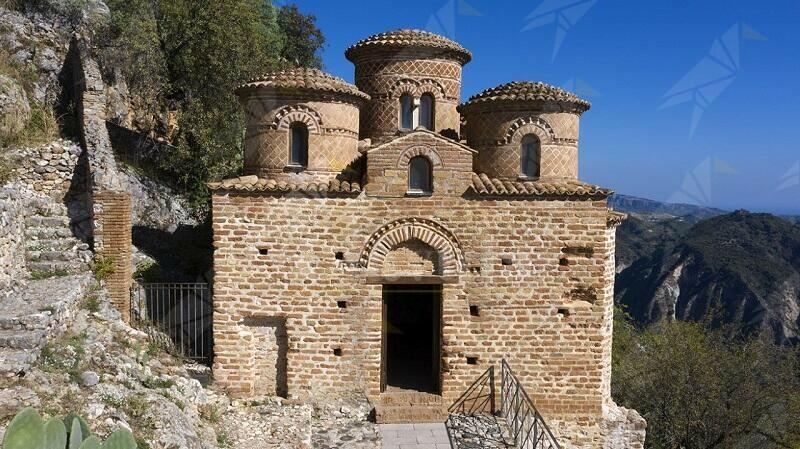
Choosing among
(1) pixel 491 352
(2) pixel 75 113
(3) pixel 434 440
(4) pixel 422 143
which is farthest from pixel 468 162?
(2) pixel 75 113

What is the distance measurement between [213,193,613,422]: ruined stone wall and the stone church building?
0.09ft

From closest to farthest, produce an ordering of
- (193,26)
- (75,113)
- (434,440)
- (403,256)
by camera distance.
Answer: (434,440) → (403,256) → (75,113) → (193,26)

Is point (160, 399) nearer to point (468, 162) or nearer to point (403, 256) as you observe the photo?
point (403, 256)

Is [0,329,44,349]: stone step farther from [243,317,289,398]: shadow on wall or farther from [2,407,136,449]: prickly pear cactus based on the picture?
[2,407,136,449]: prickly pear cactus

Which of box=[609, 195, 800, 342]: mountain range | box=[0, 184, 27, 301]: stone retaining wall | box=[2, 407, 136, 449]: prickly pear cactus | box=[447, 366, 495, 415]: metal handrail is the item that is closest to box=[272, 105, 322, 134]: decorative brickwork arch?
box=[0, 184, 27, 301]: stone retaining wall

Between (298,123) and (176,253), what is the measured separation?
6.03 metres

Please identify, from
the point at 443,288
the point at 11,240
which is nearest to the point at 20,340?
the point at 11,240

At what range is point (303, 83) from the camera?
11.6m

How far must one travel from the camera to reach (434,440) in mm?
10484

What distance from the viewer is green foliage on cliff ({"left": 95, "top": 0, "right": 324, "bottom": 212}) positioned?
18047 mm

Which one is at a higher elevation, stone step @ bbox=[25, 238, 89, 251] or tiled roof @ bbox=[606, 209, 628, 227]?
tiled roof @ bbox=[606, 209, 628, 227]

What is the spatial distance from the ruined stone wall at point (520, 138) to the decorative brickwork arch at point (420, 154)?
1.92 metres

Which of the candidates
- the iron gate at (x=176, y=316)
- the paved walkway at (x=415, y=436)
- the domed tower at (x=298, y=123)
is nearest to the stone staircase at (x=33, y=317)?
the iron gate at (x=176, y=316)

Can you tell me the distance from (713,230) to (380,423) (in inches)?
2525
